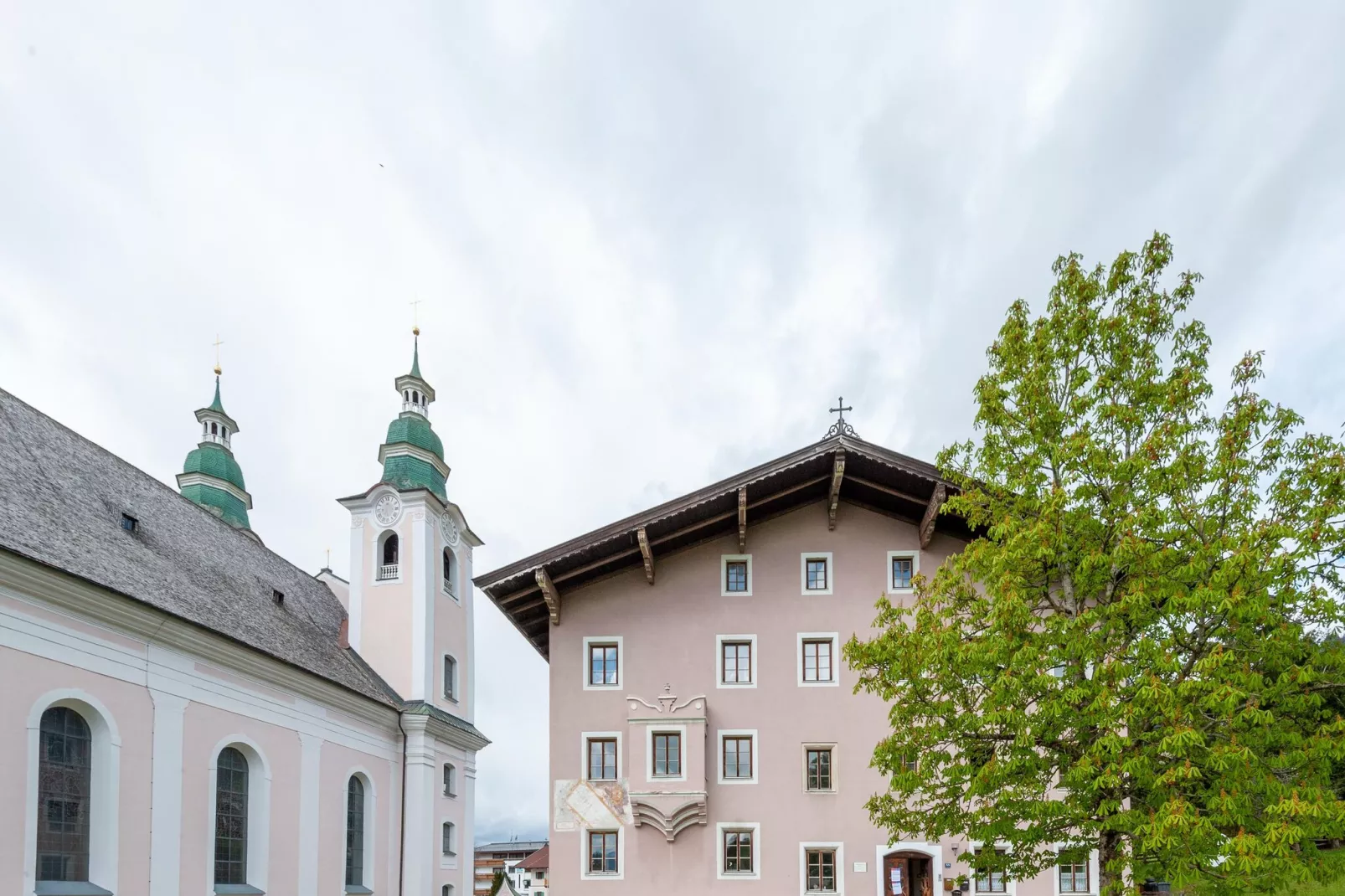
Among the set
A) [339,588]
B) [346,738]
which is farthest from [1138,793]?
[339,588]

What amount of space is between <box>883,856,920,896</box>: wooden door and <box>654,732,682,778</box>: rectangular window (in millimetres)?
4737

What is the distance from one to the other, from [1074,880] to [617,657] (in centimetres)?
1055

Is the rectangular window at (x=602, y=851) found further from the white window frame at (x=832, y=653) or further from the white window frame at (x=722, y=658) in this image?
the white window frame at (x=832, y=653)

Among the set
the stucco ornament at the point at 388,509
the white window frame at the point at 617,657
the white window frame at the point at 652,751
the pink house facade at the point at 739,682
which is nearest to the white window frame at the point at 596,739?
the pink house facade at the point at 739,682

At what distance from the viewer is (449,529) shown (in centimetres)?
3741

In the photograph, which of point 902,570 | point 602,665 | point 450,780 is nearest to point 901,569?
point 902,570

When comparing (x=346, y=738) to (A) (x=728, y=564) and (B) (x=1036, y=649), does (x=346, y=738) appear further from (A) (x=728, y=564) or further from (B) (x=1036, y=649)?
(B) (x=1036, y=649)

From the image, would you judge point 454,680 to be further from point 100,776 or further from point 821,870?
point 821,870

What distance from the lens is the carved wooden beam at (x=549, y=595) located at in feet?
74.1

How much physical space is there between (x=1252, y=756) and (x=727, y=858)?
13.2 meters

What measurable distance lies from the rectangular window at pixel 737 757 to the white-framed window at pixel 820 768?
120 centimetres

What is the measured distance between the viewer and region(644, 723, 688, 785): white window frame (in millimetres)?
22359

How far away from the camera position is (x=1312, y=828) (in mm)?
11328

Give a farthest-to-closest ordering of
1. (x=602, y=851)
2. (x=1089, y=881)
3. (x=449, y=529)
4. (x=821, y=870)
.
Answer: (x=449, y=529) → (x=602, y=851) → (x=821, y=870) → (x=1089, y=881)
